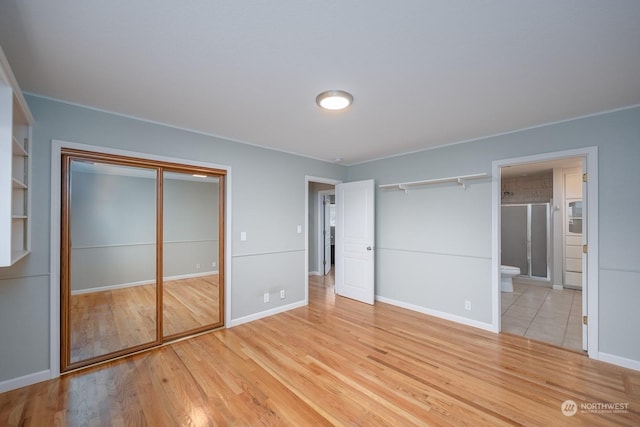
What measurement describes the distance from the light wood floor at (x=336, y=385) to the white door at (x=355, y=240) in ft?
4.47

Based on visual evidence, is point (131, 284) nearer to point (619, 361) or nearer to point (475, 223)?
point (475, 223)

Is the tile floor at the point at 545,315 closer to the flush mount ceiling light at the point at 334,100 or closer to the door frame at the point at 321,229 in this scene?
the flush mount ceiling light at the point at 334,100

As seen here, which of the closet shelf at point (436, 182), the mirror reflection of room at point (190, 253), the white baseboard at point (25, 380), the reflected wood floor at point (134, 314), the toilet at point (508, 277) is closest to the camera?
the white baseboard at point (25, 380)

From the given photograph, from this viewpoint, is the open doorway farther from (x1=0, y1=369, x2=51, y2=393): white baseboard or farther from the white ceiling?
(x1=0, y1=369, x2=51, y2=393): white baseboard

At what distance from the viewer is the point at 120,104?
8.10 ft

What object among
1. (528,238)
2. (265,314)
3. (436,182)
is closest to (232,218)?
(265,314)

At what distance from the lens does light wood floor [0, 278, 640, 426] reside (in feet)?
6.26

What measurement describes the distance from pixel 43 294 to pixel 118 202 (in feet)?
3.26

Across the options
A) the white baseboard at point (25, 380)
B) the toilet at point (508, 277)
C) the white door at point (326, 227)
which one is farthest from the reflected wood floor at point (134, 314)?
the toilet at point (508, 277)

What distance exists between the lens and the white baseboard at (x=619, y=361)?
2482 mm

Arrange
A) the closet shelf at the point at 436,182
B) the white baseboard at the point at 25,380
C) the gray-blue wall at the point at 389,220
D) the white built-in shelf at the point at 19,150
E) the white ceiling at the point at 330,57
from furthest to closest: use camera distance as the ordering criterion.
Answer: the closet shelf at the point at 436,182
the gray-blue wall at the point at 389,220
the white baseboard at the point at 25,380
the white built-in shelf at the point at 19,150
the white ceiling at the point at 330,57

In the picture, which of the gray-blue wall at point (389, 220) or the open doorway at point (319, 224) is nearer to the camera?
the gray-blue wall at point (389, 220)

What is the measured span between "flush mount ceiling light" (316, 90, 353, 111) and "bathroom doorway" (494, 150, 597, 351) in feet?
7.41

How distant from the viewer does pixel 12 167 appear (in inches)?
67.7
